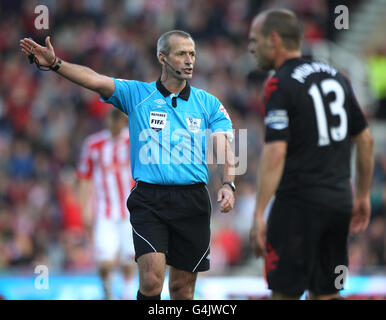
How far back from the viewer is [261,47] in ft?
17.3

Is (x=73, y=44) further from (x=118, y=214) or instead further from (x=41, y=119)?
(x=118, y=214)

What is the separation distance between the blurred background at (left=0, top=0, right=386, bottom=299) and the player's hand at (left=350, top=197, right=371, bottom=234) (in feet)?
17.9

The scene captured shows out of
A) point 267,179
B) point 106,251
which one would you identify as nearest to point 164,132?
point 267,179

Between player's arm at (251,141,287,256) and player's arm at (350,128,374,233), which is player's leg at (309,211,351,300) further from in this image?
player's arm at (251,141,287,256)

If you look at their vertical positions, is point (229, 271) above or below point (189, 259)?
below

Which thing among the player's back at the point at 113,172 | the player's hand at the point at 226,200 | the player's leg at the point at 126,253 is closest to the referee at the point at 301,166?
the player's hand at the point at 226,200

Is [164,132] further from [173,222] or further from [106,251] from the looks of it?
[106,251]

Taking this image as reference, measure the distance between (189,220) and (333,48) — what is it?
12.0 m

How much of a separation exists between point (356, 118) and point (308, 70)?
1.77 ft

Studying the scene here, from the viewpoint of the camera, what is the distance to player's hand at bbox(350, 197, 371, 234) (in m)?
5.53

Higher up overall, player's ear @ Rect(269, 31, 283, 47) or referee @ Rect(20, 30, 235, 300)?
player's ear @ Rect(269, 31, 283, 47)

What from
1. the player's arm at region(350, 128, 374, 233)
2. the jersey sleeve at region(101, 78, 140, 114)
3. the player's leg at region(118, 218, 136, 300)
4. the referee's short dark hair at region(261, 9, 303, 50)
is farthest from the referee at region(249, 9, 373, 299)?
the player's leg at region(118, 218, 136, 300)
